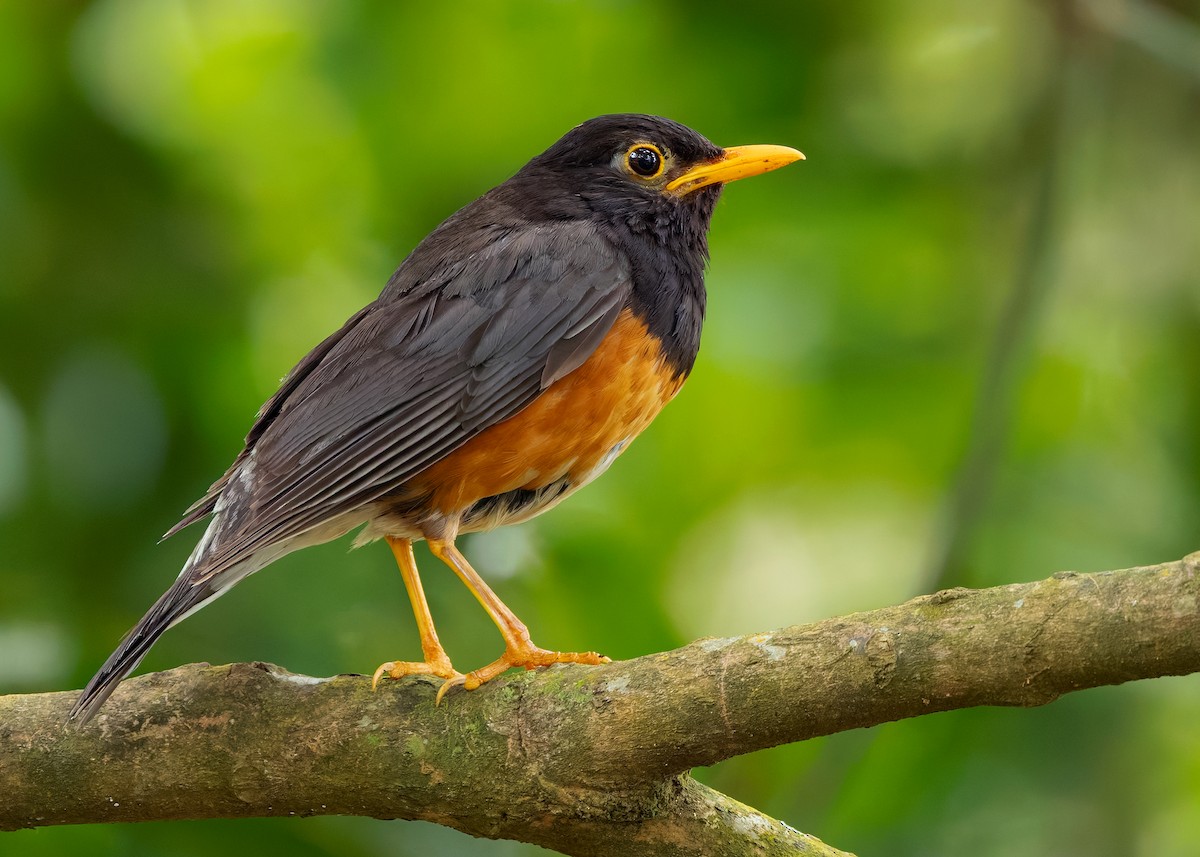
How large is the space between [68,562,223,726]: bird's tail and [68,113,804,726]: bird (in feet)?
0.04

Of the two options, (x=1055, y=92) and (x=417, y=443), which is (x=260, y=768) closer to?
(x=417, y=443)

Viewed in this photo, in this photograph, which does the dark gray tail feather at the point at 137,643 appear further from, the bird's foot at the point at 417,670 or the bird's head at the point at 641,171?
the bird's head at the point at 641,171

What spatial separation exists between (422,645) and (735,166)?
2.04m

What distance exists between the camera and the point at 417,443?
427 cm

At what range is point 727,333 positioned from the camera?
6.21 metres

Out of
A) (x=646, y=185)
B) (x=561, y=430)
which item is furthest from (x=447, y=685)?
(x=646, y=185)

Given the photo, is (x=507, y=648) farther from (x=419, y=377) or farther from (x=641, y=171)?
(x=641, y=171)

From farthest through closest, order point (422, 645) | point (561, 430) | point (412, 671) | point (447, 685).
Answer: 1. point (422, 645)
2. point (561, 430)
3. point (412, 671)
4. point (447, 685)

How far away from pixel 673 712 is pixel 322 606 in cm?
262

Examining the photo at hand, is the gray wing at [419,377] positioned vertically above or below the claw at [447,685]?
above

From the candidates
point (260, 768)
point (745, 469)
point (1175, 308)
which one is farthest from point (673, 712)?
point (1175, 308)

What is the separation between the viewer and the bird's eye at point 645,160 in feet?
16.4

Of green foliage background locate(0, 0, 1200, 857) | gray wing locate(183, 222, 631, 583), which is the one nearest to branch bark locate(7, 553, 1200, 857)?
gray wing locate(183, 222, 631, 583)

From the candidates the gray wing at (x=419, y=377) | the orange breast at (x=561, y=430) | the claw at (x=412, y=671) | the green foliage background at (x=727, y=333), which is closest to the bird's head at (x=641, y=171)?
the gray wing at (x=419, y=377)
